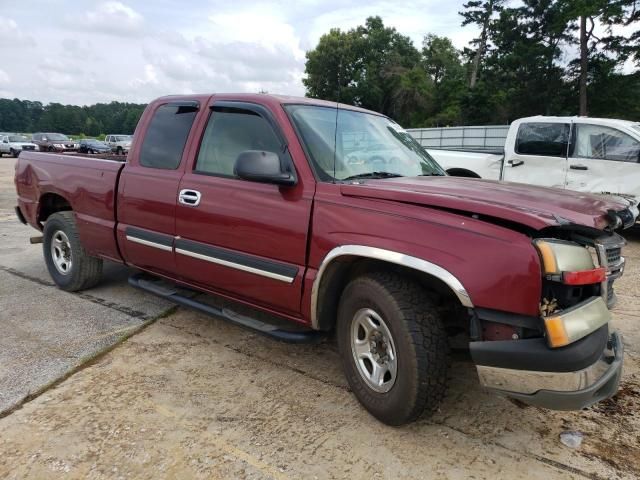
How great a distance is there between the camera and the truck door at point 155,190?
393 cm

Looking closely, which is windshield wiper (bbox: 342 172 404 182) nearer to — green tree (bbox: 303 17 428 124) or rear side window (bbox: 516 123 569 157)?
rear side window (bbox: 516 123 569 157)

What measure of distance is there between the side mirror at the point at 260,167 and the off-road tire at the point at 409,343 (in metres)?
0.79

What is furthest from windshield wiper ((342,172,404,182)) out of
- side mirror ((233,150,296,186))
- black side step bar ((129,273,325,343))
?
black side step bar ((129,273,325,343))

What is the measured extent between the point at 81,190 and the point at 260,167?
8.23 feet

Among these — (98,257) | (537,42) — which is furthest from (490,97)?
(98,257)

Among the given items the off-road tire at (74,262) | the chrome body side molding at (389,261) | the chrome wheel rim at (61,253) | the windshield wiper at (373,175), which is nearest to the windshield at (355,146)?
the windshield wiper at (373,175)

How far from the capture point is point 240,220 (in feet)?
11.1

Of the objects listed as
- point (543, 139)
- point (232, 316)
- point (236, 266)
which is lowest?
point (232, 316)

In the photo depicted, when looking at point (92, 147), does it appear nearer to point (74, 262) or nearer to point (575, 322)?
point (74, 262)

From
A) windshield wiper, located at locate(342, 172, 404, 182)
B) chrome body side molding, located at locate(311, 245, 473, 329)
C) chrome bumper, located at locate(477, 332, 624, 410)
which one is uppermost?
windshield wiper, located at locate(342, 172, 404, 182)

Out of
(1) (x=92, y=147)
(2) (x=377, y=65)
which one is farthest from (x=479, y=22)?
(1) (x=92, y=147)

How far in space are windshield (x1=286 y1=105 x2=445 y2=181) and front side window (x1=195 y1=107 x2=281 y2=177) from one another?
0.79 feet

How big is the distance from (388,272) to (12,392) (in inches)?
93.9

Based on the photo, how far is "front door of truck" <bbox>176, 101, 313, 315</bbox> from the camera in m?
3.13
